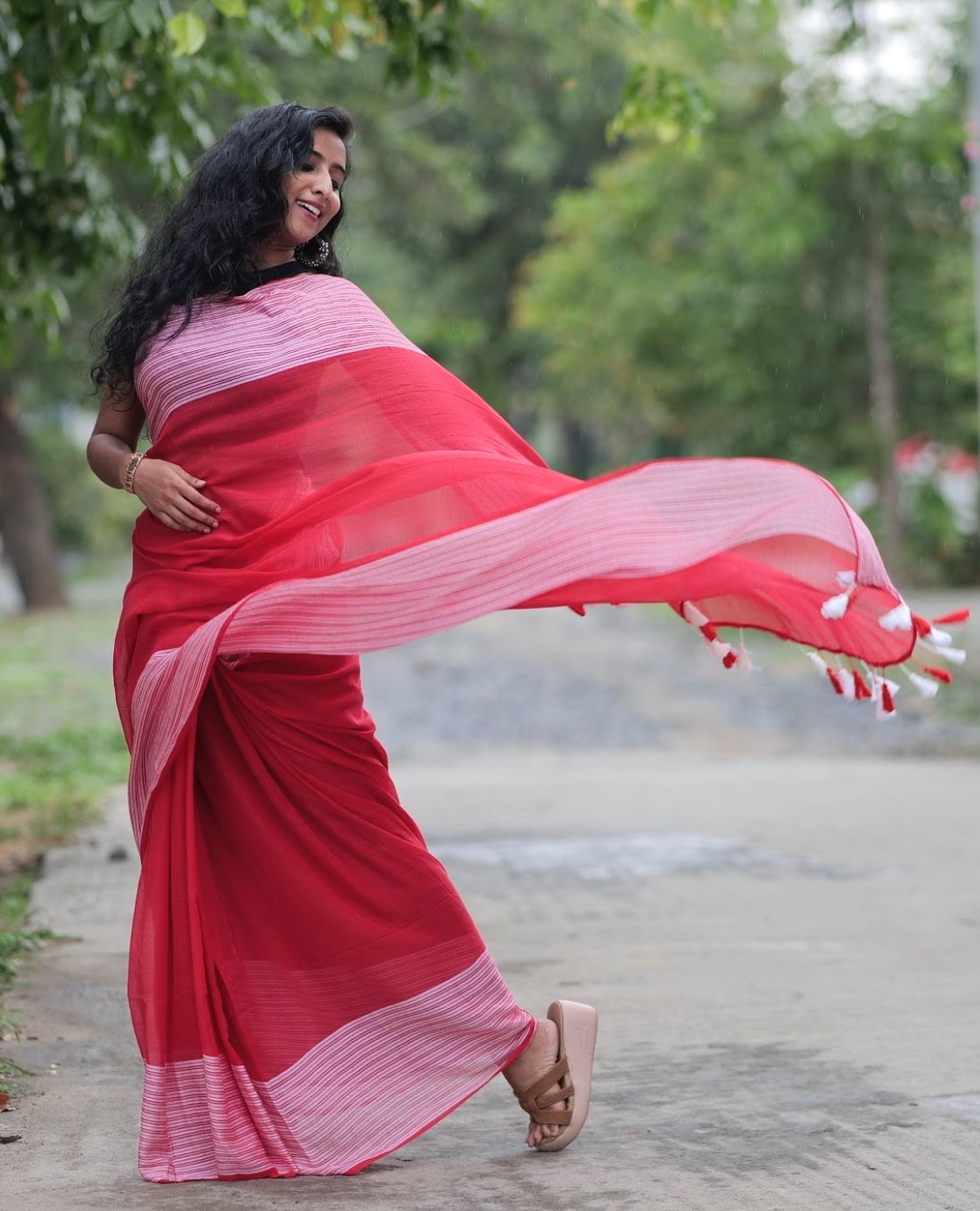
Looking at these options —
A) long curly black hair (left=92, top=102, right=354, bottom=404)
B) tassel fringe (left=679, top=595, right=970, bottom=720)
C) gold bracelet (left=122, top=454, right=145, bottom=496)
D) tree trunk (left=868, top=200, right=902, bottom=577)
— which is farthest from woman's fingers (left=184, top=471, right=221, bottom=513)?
tree trunk (left=868, top=200, right=902, bottom=577)

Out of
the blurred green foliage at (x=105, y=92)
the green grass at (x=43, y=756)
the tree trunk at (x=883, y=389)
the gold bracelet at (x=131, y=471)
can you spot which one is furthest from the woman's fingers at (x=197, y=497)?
the tree trunk at (x=883, y=389)

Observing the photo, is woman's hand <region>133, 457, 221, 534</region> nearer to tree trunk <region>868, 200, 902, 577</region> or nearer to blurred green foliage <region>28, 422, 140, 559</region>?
tree trunk <region>868, 200, 902, 577</region>

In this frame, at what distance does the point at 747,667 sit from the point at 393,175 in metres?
17.1

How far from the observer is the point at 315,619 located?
3361 mm

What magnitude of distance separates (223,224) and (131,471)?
1.72 ft

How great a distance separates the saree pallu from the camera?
3352 mm

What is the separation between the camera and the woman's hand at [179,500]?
11.6ft

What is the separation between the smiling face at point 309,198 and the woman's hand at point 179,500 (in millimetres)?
480

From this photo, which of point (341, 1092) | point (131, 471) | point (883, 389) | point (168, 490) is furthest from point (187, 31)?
point (883, 389)

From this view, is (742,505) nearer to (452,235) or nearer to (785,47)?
(785,47)

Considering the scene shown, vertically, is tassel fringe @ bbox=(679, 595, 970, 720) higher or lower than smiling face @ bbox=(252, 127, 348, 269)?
lower

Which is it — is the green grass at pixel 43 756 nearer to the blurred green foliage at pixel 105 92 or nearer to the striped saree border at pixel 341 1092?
the striped saree border at pixel 341 1092

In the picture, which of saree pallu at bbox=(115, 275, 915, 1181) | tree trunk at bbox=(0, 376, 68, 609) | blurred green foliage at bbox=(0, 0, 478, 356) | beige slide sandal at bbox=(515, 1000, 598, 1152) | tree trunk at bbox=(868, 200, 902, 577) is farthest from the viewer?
tree trunk at bbox=(0, 376, 68, 609)

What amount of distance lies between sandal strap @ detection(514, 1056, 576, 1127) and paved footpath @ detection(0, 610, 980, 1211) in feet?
0.26
